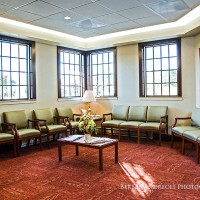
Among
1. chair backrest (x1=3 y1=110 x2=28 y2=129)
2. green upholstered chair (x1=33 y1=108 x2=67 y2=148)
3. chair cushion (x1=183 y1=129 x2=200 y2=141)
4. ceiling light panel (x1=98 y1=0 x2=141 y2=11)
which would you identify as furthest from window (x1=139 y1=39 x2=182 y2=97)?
chair backrest (x1=3 y1=110 x2=28 y2=129)

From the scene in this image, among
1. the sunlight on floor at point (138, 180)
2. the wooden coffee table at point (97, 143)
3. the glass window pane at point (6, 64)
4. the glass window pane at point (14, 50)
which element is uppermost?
the glass window pane at point (14, 50)

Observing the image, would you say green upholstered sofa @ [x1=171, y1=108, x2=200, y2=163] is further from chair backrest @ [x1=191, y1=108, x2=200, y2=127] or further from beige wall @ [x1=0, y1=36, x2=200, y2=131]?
beige wall @ [x1=0, y1=36, x2=200, y2=131]

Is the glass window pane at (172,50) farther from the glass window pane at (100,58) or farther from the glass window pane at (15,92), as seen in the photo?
the glass window pane at (15,92)

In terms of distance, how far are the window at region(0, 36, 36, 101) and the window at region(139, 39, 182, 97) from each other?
2905mm

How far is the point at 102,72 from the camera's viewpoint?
7.24m

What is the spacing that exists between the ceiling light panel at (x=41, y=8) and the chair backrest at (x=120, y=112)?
124 inches

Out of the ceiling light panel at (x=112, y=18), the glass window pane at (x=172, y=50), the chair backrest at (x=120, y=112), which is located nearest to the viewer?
the ceiling light panel at (x=112, y=18)

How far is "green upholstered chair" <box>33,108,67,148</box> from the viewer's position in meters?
5.34

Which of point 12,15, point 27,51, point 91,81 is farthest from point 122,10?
point 91,81

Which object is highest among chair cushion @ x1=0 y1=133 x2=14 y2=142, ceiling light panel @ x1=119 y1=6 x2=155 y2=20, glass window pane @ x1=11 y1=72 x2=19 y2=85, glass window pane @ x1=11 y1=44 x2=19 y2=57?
ceiling light panel @ x1=119 y1=6 x2=155 y2=20

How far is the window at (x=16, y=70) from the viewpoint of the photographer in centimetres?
541

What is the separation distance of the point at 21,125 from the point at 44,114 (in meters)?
0.70

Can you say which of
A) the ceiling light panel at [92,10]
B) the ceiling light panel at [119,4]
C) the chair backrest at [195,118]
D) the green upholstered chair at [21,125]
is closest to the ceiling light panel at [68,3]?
the ceiling light panel at [92,10]

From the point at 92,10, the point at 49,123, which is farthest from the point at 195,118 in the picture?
the point at 49,123
